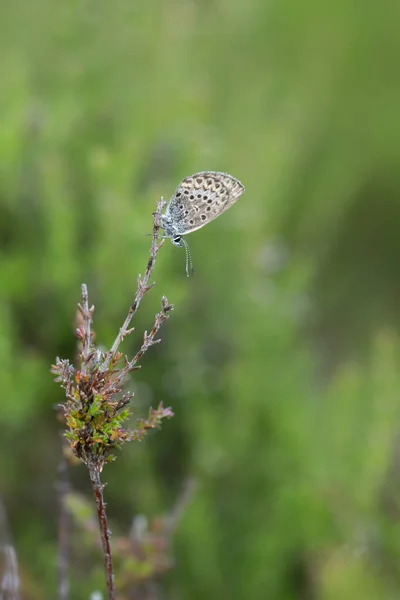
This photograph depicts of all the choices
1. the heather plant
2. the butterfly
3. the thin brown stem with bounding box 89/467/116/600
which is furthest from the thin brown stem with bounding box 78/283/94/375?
the butterfly

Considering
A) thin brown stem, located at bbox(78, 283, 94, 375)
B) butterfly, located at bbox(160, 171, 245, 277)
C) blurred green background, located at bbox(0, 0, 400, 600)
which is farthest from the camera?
blurred green background, located at bbox(0, 0, 400, 600)

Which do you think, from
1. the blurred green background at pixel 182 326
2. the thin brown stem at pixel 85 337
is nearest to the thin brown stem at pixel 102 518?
the thin brown stem at pixel 85 337

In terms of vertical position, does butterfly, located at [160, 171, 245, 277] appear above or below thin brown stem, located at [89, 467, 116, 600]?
above

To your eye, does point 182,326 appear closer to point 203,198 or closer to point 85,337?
point 203,198

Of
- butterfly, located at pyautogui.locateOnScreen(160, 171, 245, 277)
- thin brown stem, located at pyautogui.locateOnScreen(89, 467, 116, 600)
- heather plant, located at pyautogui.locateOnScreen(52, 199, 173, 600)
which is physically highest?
butterfly, located at pyautogui.locateOnScreen(160, 171, 245, 277)

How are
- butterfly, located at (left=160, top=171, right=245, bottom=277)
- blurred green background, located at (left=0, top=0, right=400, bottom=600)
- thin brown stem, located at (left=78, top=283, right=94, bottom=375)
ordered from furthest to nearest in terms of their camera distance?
blurred green background, located at (left=0, top=0, right=400, bottom=600) < butterfly, located at (left=160, top=171, right=245, bottom=277) < thin brown stem, located at (left=78, top=283, right=94, bottom=375)

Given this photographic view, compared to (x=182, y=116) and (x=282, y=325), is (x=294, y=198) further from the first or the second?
(x=282, y=325)

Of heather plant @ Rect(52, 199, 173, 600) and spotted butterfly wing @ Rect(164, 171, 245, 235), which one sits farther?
spotted butterfly wing @ Rect(164, 171, 245, 235)

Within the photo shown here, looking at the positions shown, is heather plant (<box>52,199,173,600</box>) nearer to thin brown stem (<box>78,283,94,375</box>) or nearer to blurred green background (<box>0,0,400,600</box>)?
thin brown stem (<box>78,283,94,375</box>)

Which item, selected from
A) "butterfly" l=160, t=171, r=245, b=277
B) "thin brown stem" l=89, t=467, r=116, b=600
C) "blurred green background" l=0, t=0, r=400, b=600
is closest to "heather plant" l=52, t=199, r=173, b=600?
"thin brown stem" l=89, t=467, r=116, b=600

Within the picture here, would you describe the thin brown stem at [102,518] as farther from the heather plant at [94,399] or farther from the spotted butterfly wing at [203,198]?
the spotted butterfly wing at [203,198]
